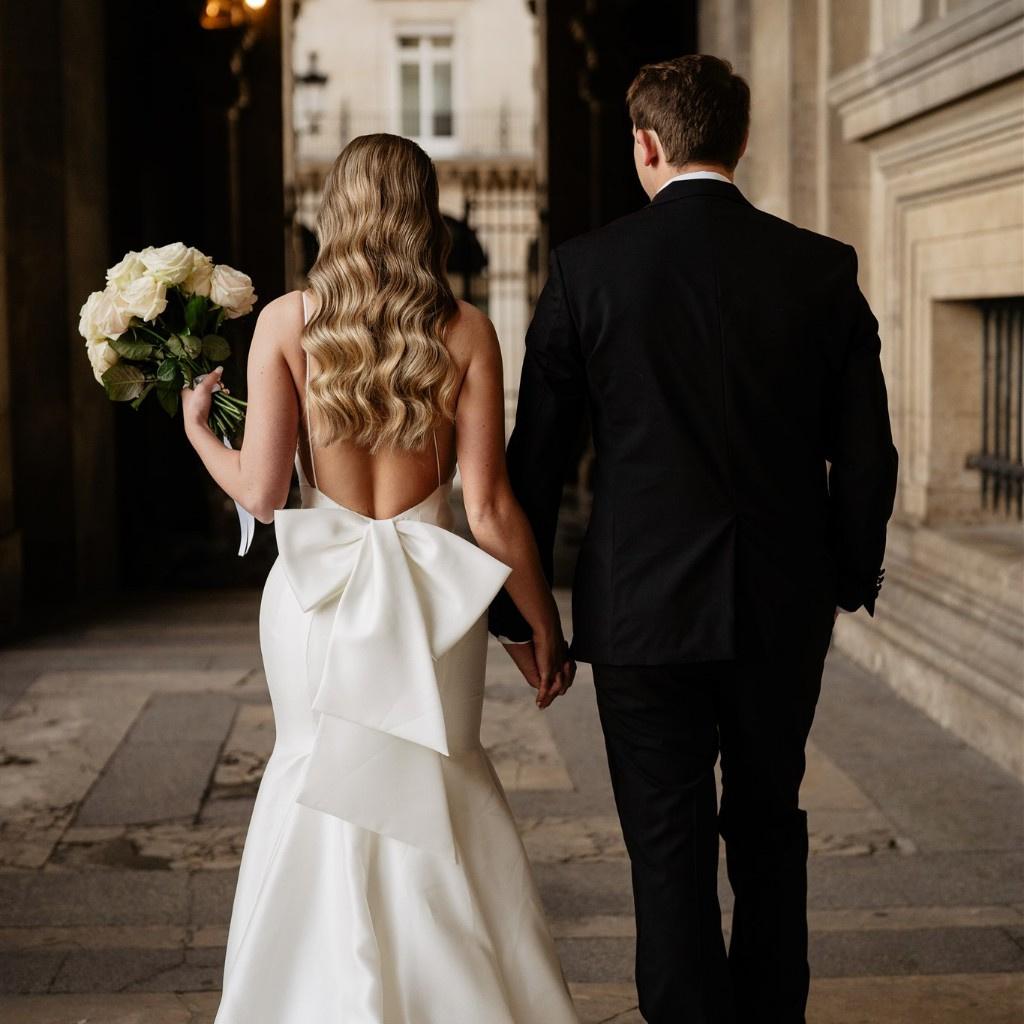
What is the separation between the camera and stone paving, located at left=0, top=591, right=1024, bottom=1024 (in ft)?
11.9

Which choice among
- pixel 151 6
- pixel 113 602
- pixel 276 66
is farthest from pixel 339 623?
pixel 276 66

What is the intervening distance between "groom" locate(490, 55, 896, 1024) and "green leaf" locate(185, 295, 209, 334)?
0.67m

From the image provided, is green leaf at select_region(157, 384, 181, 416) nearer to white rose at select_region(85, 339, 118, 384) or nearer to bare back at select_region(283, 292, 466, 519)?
white rose at select_region(85, 339, 118, 384)

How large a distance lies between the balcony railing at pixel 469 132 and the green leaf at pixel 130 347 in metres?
32.0

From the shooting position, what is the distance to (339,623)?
2.78 metres

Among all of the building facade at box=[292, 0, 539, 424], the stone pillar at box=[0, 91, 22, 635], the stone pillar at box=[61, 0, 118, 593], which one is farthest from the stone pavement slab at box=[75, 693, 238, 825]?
the building facade at box=[292, 0, 539, 424]

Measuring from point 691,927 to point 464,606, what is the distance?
0.72 m

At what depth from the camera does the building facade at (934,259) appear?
230 inches

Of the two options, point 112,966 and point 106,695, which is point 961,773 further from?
point 106,695

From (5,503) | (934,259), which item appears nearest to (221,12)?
(5,503)

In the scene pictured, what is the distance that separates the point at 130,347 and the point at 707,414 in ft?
3.75

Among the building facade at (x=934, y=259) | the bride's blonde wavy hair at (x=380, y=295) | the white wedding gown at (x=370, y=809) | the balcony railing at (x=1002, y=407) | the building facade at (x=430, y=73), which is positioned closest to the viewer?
the bride's blonde wavy hair at (x=380, y=295)

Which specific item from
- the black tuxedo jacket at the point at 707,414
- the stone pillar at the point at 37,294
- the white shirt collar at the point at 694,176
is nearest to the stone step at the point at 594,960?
the black tuxedo jacket at the point at 707,414

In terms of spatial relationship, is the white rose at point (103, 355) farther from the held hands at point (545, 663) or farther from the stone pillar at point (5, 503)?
the stone pillar at point (5, 503)
